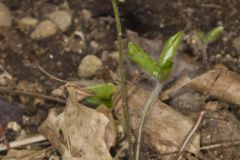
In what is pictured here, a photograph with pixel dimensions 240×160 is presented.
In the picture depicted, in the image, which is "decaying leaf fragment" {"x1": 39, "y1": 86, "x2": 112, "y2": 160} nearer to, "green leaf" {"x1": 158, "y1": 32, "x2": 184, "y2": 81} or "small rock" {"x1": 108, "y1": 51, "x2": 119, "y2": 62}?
"green leaf" {"x1": 158, "y1": 32, "x2": 184, "y2": 81}

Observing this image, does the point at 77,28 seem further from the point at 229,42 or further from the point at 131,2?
the point at 229,42

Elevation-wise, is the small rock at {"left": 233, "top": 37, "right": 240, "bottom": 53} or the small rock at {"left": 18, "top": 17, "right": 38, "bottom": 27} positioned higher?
the small rock at {"left": 18, "top": 17, "right": 38, "bottom": 27}

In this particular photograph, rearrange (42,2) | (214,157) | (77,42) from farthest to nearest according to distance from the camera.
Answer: (42,2) < (77,42) < (214,157)

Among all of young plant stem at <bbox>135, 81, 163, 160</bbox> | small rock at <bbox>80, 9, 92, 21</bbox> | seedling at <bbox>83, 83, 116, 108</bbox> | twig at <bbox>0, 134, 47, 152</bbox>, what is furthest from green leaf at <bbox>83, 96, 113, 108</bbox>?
small rock at <bbox>80, 9, 92, 21</bbox>

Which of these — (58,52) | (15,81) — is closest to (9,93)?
(15,81)

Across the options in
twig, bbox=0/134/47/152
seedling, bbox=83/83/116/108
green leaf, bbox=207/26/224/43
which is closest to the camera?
seedling, bbox=83/83/116/108

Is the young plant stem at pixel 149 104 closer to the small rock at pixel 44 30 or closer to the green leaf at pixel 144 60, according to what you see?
the green leaf at pixel 144 60
